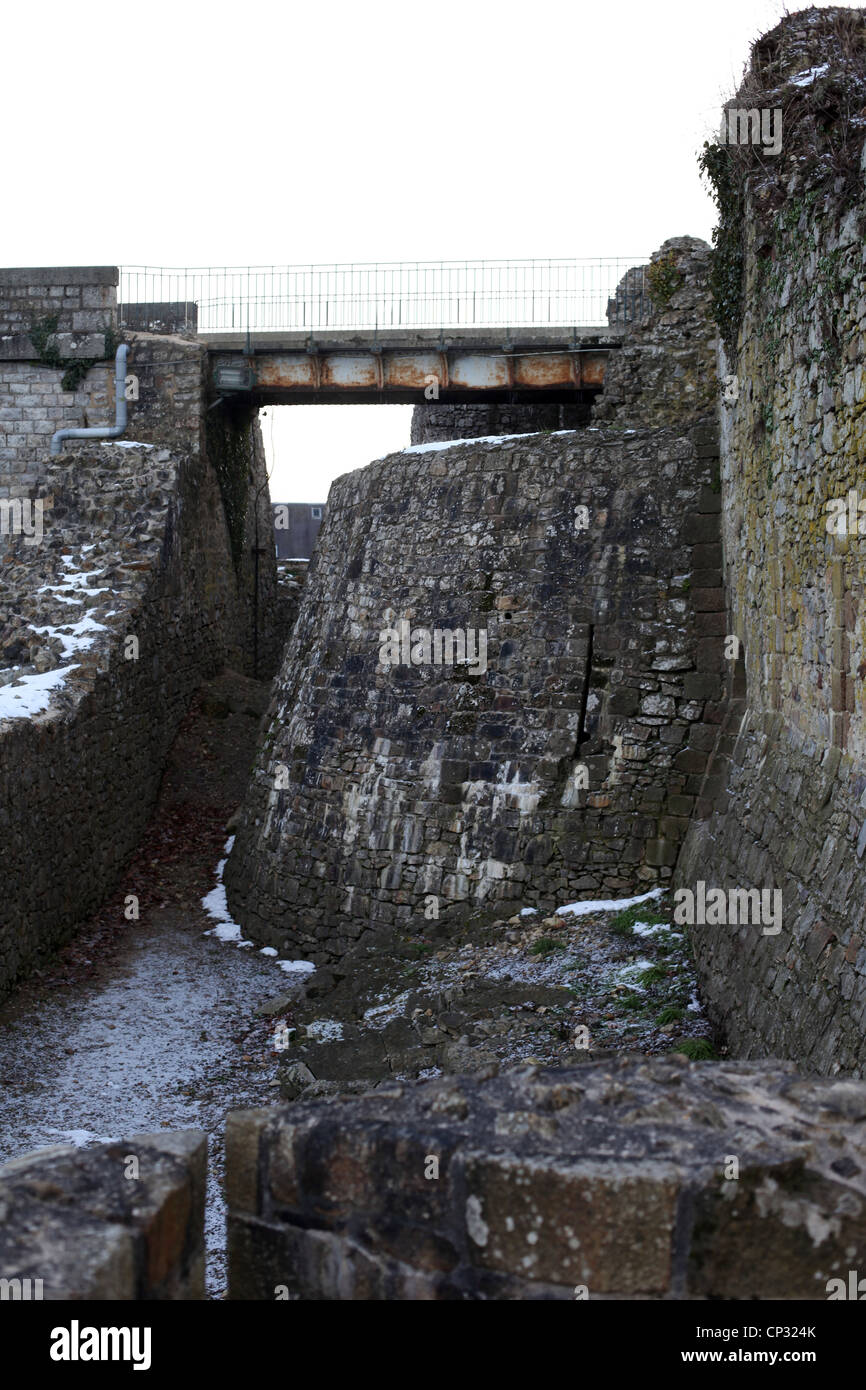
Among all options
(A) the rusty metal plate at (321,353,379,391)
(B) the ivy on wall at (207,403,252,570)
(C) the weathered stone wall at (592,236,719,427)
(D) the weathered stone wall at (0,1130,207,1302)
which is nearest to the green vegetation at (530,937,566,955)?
(C) the weathered stone wall at (592,236,719,427)

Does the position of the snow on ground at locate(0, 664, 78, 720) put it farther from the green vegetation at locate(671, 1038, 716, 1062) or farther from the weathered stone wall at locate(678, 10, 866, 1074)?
the green vegetation at locate(671, 1038, 716, 1062)

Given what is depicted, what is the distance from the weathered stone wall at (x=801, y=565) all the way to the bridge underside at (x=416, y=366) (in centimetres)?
703

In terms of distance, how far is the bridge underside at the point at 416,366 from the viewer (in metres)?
15.9

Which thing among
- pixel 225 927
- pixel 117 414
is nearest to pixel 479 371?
pixel 117 414

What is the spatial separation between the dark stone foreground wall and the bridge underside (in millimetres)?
4452

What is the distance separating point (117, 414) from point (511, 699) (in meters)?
9.15

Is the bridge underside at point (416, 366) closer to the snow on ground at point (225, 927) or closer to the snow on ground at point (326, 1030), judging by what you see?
the snow on ground at point (225, 927)

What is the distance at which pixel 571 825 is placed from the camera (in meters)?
10.2

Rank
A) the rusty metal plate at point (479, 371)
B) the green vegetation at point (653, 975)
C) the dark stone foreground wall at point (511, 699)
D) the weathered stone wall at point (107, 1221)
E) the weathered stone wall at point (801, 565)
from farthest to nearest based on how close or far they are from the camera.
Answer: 1. the rusty metal plate at point (479, 371)
2. the dark stone foreground wall at point (511, 699)
3. the green vegetation at point (653, 975)
4. the weathered stone wall at point (801, 565)
5. the weathered stone wall at point (107, 1221)

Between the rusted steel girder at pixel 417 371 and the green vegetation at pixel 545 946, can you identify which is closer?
the green vegetation at pixel 545 946

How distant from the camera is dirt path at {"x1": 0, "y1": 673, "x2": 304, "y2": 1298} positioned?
26.3 feet

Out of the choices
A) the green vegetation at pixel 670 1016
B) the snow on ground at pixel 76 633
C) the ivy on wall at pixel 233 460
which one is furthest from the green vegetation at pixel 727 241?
the ivy on wall at pixel 233 460

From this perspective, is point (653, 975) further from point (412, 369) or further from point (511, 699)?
point (412, 369)
